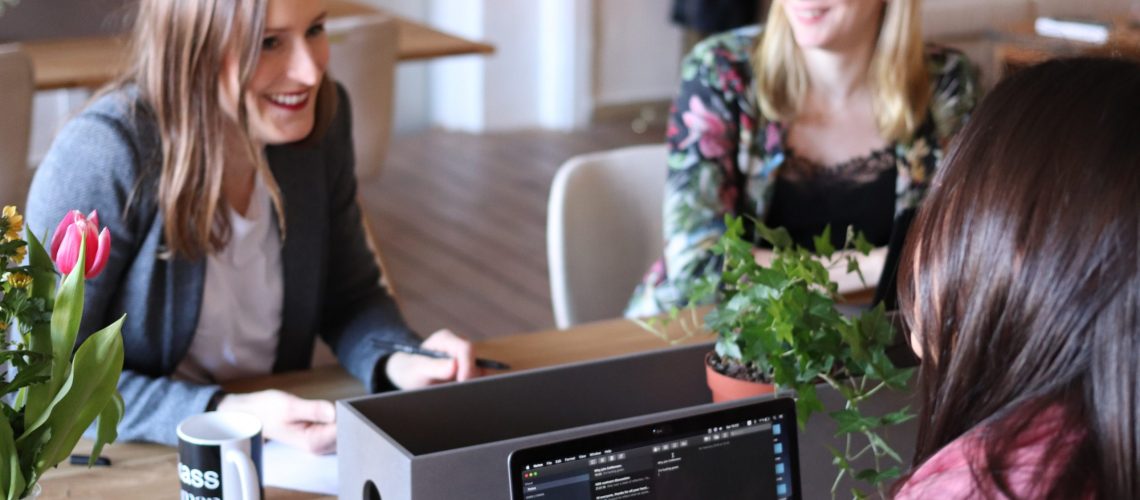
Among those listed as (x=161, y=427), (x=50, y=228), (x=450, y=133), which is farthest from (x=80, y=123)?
(x=450, y=133)

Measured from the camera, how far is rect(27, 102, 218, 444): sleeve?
158cm

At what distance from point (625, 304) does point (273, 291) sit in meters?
0.64

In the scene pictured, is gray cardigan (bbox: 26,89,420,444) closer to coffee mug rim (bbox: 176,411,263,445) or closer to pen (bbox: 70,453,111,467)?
pen (bbox: 70,453,111,467)

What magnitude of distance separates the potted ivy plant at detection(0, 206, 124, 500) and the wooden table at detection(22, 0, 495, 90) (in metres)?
1.92

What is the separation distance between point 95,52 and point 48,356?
2.68 metres

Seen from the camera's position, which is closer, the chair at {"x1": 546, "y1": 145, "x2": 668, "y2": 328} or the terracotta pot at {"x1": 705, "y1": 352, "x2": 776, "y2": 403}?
the terracotta pot at {"x1": 705, "y1": 352, "x2": 776, "y2": 403}

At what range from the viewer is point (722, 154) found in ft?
7.09

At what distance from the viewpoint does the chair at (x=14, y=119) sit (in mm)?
2840

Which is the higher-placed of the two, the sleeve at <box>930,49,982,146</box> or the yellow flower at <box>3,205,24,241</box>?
the yellow flower at <box>3,205,24,241</box>

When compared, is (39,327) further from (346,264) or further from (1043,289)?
(346,264)

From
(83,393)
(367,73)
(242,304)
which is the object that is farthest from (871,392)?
(367,73)

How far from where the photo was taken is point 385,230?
15.6ft

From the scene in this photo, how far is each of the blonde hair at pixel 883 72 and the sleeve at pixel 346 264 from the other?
691 millimetres

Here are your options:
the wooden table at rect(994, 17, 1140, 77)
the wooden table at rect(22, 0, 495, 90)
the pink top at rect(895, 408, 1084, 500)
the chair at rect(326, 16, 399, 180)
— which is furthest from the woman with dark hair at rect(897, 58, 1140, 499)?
the wooden table at rect(994, 17, 1140, 77)
